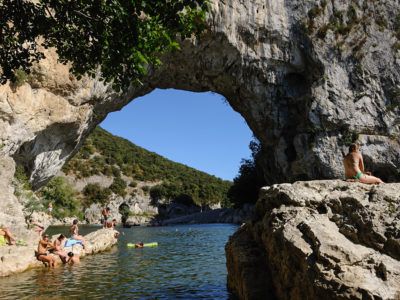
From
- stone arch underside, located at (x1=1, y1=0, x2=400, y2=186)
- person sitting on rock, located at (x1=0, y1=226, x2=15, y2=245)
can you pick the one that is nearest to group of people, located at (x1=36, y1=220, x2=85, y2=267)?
person sitting on rock, located at (x1=0, y1=226, x2=15, y2=245)

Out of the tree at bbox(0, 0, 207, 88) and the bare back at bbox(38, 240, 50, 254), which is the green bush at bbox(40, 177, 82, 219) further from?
the tree at bbox(0, 0, 207, 88)

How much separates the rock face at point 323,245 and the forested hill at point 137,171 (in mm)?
78283

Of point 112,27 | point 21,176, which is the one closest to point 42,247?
point 21,176

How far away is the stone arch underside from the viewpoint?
2886 centimetres

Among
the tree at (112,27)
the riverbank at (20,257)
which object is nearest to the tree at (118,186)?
the riverbank at (20,257)

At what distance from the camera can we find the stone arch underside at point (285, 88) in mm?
28859

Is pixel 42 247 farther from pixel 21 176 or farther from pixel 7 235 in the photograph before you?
pixel 21 176

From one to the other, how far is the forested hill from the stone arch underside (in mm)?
57719

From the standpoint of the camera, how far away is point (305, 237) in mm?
6934

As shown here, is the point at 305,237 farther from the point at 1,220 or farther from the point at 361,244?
the point at 1,220

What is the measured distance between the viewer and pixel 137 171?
9912 centimetres

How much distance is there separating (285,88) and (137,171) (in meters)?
71.9

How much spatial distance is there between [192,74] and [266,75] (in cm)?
589

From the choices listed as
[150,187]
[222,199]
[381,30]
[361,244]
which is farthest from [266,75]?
[222,199]
